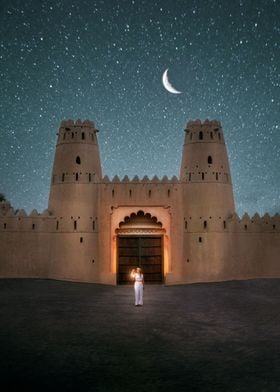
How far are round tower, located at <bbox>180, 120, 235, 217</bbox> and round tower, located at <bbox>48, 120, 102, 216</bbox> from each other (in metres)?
5.33

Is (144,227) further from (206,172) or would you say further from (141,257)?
(206,172)

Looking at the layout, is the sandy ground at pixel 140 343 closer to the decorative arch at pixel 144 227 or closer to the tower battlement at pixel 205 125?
the decorative arch at pixel 144 227

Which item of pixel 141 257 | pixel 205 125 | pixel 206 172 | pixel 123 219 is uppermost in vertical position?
pixel 205 125

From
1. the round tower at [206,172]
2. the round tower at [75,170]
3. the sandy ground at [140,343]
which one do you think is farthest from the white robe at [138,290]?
the round tower at [206,172]

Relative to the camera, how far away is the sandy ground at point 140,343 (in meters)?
7.44

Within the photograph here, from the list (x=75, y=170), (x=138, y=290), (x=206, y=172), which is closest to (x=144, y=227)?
(x=206, y=172)

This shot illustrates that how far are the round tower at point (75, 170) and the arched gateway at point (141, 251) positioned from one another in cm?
257

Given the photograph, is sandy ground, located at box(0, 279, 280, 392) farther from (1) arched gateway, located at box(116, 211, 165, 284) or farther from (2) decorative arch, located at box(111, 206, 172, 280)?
(2) decorative arch, located at box(111, 206, 172, 280)

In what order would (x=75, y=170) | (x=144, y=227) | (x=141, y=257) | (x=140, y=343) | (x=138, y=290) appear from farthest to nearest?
(x=75, y=170), (x=144, y=227), (x=141, y=257), (x=138, y=290), (x=140, y=343)

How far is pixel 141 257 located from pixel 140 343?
49.2ft

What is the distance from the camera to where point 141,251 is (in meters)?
25.0

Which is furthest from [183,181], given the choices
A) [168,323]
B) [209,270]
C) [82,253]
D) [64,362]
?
[64,362]

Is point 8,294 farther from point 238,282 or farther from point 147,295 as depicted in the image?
point 238,282

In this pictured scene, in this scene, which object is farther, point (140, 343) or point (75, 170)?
point (75, 170)
